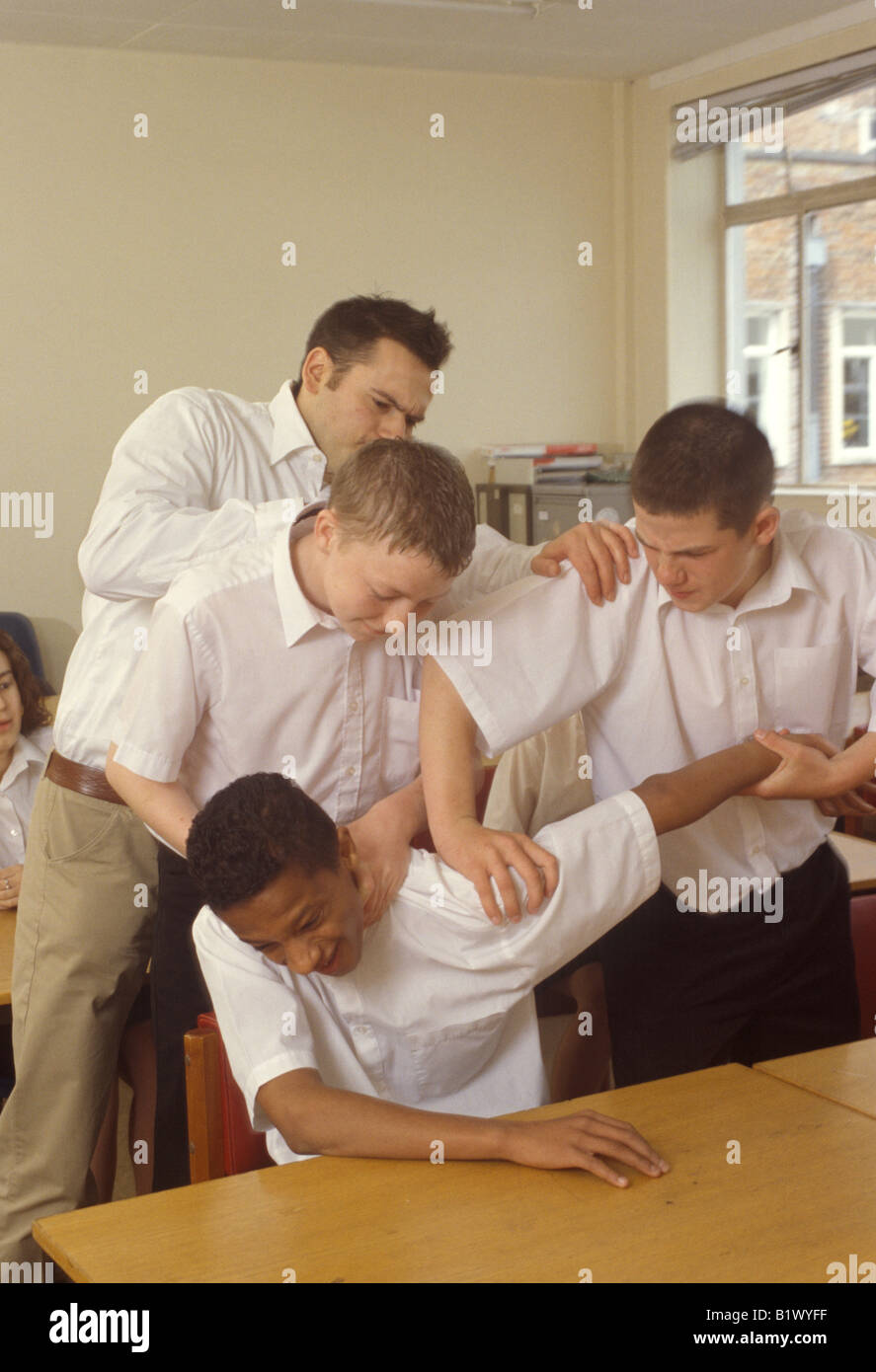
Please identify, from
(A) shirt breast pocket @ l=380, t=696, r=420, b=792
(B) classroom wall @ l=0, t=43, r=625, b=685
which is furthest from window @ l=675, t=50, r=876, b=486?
(A) shirt breast pocket @ l=380, t=696, r=420, b=792

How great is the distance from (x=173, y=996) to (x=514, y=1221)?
35.4 inches

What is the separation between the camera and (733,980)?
1929mm

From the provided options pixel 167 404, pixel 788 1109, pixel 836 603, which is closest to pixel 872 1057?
pixel 788 1109

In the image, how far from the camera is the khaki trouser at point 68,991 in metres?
2.25

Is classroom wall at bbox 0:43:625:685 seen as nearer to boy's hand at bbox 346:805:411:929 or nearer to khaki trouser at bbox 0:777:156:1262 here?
khaki trouser at bbox 0:777:156:1262

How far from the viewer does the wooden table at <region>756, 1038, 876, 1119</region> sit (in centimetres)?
162

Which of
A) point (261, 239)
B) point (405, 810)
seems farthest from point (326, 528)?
point (261, 239)

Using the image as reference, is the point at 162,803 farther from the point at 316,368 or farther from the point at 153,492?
the point at 316,368

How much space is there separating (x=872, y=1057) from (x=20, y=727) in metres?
2.15

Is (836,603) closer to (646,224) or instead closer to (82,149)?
(82,149)

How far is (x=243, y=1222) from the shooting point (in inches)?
53.1

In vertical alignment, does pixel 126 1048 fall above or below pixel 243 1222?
below

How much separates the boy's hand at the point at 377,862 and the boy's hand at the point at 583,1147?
1.03ft
